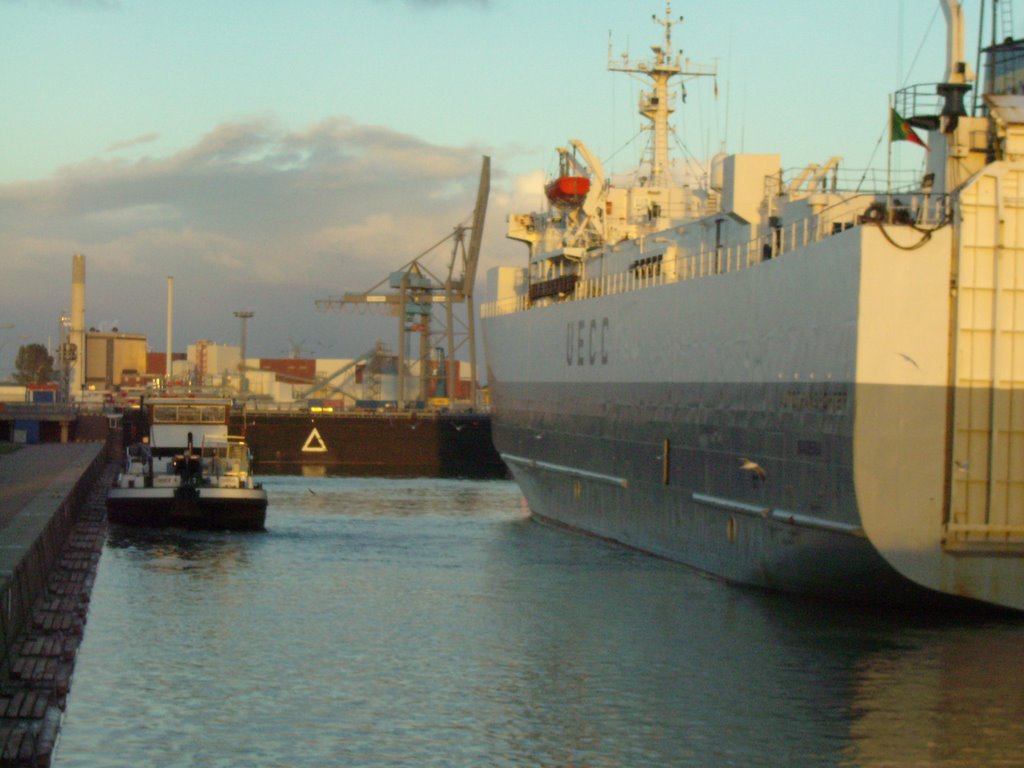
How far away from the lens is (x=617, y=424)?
1326 inches

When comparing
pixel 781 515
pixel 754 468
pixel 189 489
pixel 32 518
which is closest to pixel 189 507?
pixel 189 489

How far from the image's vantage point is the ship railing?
71.3 ft

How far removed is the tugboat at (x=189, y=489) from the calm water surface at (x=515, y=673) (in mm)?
5986

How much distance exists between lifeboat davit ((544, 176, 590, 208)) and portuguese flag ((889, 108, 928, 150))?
18.1m

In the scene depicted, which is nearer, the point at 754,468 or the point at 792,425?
the point at 792,425

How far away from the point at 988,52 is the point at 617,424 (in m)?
Answer: 11.4

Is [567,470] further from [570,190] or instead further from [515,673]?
[515,673]

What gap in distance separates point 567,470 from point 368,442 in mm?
38297

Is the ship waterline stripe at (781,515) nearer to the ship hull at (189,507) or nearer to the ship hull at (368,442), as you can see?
the ship hull at (189,507)

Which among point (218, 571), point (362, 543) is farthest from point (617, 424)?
point (218, 571)

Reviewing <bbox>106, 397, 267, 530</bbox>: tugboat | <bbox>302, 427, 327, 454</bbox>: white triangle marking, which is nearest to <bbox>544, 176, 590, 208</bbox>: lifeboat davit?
<bbox>106, 397, 267, 530</bbox>: tugboat

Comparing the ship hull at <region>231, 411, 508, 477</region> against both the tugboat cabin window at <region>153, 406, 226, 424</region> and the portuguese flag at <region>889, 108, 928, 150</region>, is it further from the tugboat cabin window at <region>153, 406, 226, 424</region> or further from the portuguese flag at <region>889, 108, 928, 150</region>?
the portuguese flag at <region>889, 108, 928, 150</region>

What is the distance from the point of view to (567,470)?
3822 centimetres

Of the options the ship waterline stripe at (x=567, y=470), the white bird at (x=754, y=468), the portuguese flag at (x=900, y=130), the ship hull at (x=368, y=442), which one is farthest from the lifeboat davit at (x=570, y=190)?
the ship hull at (x=368, y=442)
